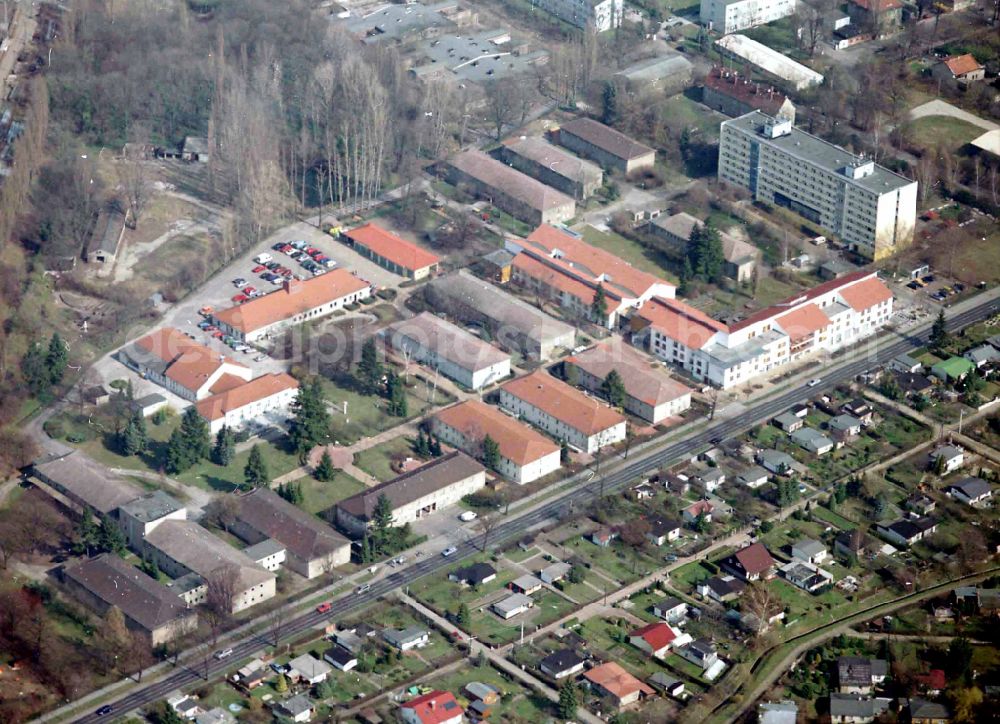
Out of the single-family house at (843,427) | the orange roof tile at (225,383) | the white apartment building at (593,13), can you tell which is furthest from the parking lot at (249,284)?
the white apartment building at (593,13)

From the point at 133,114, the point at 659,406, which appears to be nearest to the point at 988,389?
the point at 659,406

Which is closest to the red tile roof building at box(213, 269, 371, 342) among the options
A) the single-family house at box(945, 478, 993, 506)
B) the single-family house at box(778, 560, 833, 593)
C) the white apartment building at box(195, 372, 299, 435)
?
the white apartment building at box(195, 372, 299, 435)

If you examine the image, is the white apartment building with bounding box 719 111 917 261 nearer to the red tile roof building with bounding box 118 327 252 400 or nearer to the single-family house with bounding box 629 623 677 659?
the red tile roof building with bounding box 118 327 252 400

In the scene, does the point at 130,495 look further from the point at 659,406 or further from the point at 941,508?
the point at 941,508

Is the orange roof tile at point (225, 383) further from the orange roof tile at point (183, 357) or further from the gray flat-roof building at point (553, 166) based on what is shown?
the gray flat-roof building at point (553, 166)

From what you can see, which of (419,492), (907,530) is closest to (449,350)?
(419,492)

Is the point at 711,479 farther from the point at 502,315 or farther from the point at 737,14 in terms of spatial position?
the point at 737,14
